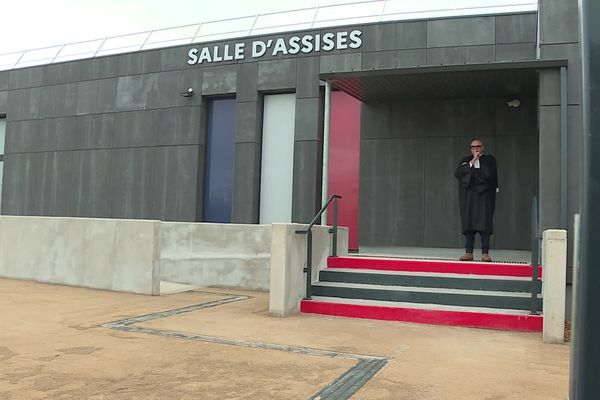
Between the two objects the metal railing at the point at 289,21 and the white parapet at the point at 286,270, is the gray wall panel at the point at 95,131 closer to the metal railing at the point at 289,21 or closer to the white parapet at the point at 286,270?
the metal railing at the point at 289,21

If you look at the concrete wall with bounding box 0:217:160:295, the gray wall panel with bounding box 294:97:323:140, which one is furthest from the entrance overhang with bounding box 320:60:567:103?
the concrete wall with bounding box 0:217:160:295

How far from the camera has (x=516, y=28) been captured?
438 inches

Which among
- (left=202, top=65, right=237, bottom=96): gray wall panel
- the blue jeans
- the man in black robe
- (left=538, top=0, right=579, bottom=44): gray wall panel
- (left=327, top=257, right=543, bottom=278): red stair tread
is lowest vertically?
(left=327, top=257, right=543, bottom=278): red stair tread

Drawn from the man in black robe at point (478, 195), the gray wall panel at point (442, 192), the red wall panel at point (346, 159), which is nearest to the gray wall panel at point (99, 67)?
the red wall panel at point (346, 159)

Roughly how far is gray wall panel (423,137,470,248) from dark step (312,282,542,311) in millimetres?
3905

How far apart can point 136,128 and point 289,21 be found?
5.06 m

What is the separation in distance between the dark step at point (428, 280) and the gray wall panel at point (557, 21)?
366cm

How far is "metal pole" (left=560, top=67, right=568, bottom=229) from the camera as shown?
7145 millimetres

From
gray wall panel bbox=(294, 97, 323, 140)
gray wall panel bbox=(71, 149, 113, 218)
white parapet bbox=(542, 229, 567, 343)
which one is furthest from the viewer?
gray wall panel bbox=(71, 149, 113, 218)

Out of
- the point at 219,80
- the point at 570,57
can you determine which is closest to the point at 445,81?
the point at 570,57

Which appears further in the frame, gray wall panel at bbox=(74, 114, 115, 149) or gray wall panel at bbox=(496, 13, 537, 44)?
gray wall panel at bbox=(74, 114, 115, 149)

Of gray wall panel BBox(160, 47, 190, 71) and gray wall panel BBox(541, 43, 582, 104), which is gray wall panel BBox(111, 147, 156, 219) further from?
gray wall panel BBox(541, 43, 582, 104)

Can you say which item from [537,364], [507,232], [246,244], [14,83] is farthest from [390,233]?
[14,83]

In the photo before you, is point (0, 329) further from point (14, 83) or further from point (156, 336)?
point (14, 83)
